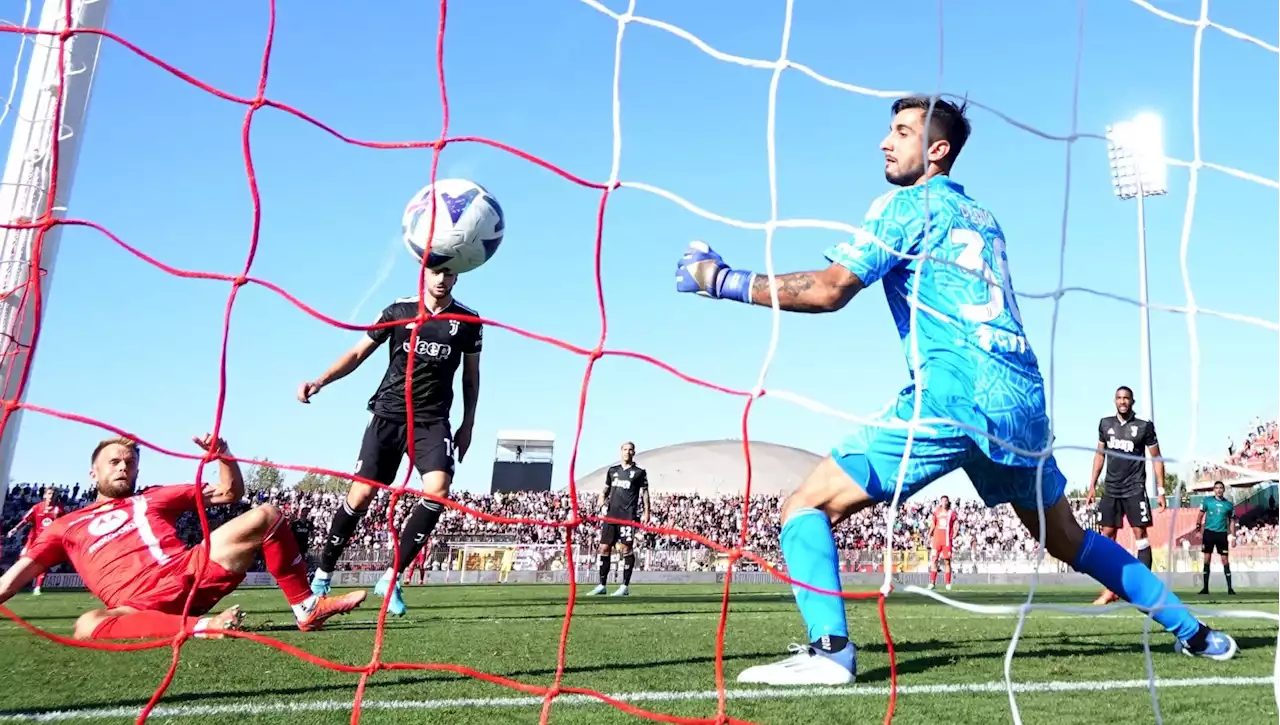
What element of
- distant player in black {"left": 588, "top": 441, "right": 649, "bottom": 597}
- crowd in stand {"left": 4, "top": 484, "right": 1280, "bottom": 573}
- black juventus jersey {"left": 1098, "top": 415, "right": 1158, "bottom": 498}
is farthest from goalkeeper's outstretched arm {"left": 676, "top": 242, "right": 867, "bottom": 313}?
crowd in stand {"left": 4, "top": 484, "right": 1280, "bottom": 573}

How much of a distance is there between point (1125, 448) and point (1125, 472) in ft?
1.69

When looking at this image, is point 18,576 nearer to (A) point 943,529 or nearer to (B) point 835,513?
(B) point 835,513

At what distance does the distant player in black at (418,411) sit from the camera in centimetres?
597

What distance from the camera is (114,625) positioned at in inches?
167

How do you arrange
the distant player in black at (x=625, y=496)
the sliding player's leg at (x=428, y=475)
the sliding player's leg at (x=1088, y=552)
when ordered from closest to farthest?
1. the sliding player's leg at (x=1088, y=552)
2. the sliding player's leg at (x=428, y=475)
3. the distant player in black at (x=625, y=496)

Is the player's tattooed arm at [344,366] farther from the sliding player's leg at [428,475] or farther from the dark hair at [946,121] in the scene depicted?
the dark hair at [946,121]

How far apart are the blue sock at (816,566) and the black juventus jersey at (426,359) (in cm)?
311

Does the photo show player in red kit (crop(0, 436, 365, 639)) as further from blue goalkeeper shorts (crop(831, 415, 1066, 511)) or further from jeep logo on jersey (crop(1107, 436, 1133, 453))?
jeep logo on jersey (crop(1107, 436, 1133, 453))

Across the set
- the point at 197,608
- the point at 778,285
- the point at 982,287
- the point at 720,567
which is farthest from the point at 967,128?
the point at 720,567

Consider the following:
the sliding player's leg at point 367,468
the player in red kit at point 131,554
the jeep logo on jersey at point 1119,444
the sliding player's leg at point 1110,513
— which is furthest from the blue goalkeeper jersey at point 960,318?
the sliding player's leg at point 1110,513

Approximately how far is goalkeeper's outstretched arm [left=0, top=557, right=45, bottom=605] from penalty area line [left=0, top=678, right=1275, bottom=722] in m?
→ 1.58

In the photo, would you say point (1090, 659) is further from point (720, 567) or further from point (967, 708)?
point (720, 567)

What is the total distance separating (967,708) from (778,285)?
1.38 metres

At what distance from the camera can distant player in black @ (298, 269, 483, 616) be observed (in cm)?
597
